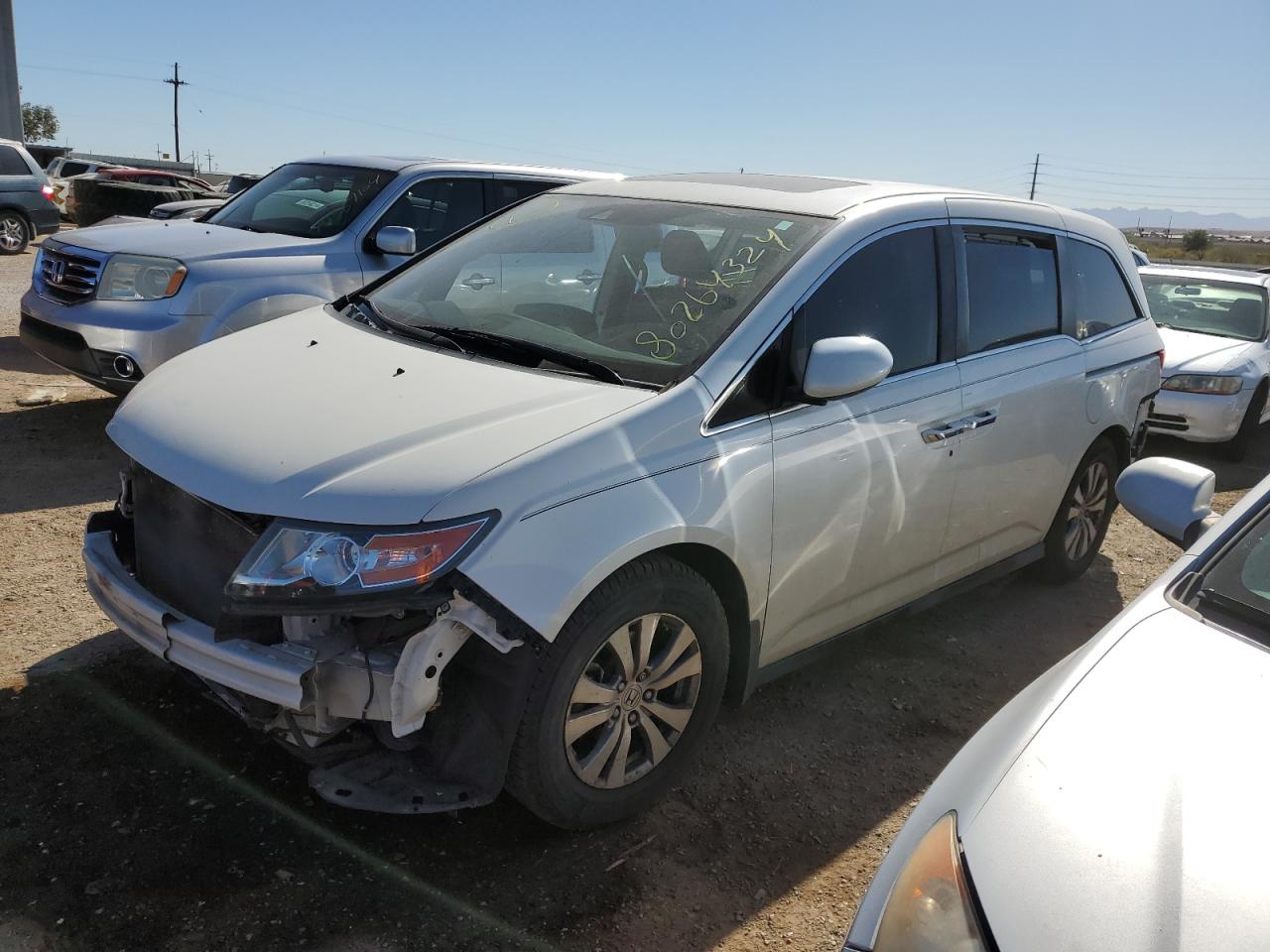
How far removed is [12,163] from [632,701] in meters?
16.6

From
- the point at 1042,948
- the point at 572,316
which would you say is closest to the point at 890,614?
the point at 572,316

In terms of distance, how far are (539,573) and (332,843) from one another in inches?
40.8

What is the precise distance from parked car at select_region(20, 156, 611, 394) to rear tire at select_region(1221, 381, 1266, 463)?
20.1 feet

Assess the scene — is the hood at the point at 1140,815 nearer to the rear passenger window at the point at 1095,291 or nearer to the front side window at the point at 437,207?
the rear passenger window at the point at 1095,291

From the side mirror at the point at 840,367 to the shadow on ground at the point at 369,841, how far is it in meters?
1.29

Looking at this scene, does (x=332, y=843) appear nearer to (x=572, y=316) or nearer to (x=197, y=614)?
(x=197, y=614)

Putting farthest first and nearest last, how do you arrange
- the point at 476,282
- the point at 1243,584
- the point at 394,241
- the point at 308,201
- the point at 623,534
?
the point at 308,201 → the point at 394,241 → the point at 476,282 → the point at 623,534 → the point at 1243,584

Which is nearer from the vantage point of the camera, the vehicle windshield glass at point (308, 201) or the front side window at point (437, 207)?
the vehicle windshield glass at point (308, 201)

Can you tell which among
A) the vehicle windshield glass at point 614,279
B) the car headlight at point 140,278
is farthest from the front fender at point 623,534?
the car headlight at point 140,278

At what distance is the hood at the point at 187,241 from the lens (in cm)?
618

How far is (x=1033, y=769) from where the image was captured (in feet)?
6.26

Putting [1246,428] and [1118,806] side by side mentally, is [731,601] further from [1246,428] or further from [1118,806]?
[1246,428]

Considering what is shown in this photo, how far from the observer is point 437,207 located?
712 centimetres

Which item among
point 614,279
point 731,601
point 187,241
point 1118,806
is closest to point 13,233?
point 187,241
